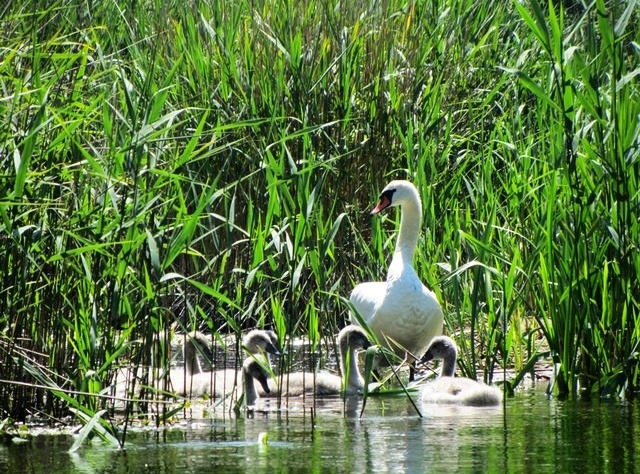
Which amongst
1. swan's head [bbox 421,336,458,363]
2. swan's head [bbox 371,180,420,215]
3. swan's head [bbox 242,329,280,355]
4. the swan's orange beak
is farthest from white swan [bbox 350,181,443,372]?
swan's head [bbox 242,329,280,355]

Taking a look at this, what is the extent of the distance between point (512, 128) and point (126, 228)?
3872mm

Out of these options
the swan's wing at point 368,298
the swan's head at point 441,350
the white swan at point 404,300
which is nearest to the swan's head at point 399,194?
the white swan at point 404,300

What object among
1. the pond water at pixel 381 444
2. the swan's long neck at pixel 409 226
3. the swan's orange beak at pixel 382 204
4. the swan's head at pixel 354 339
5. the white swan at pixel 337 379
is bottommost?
the pond water at pixel 381 444

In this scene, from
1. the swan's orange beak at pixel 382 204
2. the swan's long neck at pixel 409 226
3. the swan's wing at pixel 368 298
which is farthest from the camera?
the swan's orange beak at pixel 382 204

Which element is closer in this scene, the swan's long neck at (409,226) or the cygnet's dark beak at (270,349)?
the cygnet's dark beak at (270,349)

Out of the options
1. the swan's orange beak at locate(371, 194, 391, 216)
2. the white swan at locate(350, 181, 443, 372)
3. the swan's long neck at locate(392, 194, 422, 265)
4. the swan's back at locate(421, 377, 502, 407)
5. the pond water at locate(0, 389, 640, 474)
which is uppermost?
the swan's orange beak at locate(371, 194, 391, 216)

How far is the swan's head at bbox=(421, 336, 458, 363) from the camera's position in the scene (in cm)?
742

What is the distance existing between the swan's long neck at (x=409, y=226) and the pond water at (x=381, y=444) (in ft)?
6.07

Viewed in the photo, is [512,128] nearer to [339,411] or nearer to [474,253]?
[474,253]

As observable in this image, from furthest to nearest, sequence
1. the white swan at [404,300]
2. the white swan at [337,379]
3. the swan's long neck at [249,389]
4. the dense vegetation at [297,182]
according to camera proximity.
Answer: the white swan at [404,300] → the white swan at [337,379] → the swan's long neck at [249,389] → the dense vegetation at [297,182]

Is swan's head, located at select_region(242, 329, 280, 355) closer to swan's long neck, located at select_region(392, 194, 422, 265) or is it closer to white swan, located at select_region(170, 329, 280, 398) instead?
white swan, located at select_region(170, 329, 280, 398)

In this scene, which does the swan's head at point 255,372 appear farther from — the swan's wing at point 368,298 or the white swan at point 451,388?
the swan's wing at point 368,298

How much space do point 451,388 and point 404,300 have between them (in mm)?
1069

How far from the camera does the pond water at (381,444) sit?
16.7 feet
